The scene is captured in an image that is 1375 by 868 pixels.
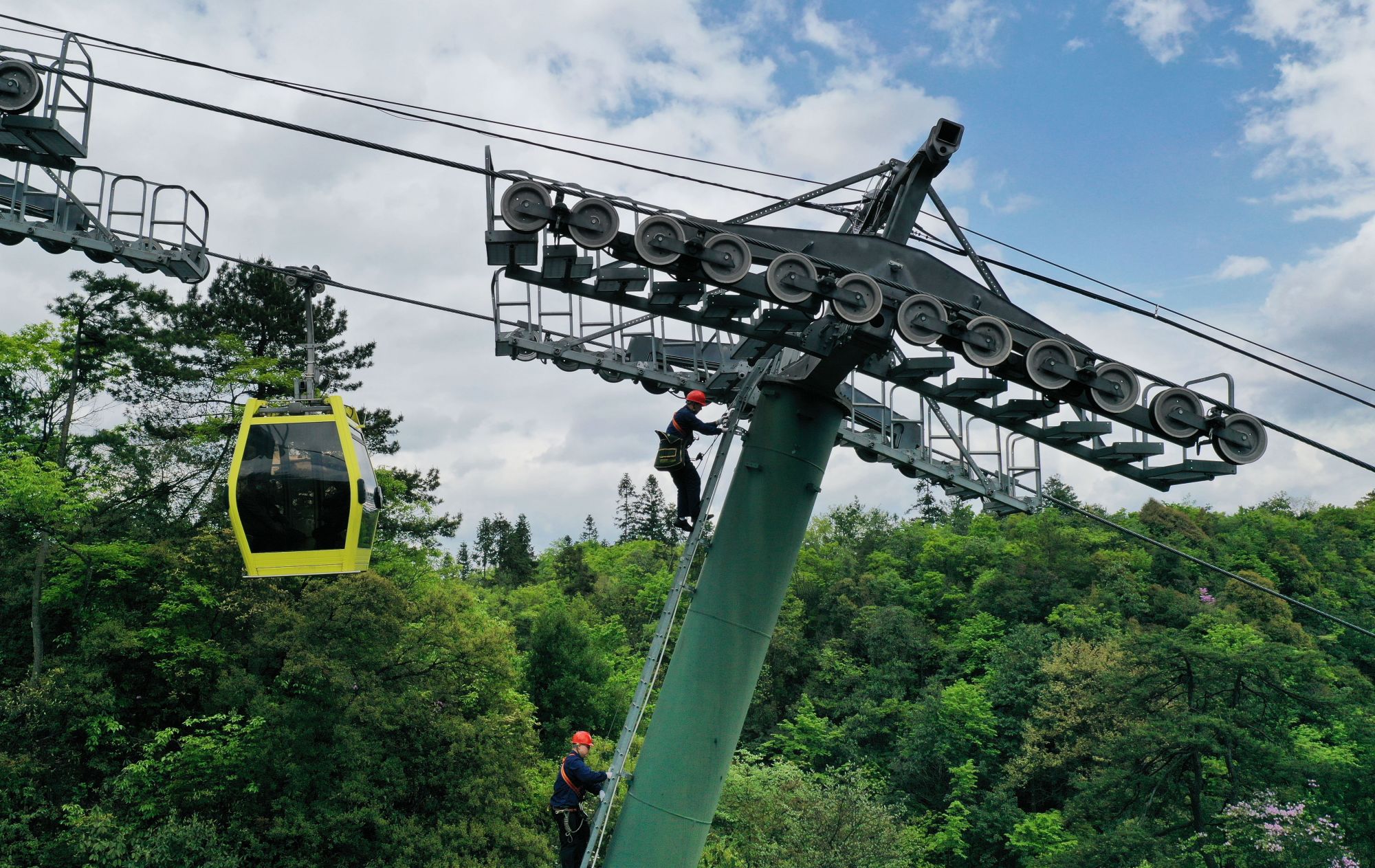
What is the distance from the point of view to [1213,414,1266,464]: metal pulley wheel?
8.16 m

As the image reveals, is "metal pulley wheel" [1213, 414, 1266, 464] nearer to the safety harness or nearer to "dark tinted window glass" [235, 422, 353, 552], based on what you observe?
the safety harness

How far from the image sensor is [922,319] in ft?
25.0

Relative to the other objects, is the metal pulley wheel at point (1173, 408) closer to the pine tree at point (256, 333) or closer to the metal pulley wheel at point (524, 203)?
the metal pulley wheel at point (524, 203)

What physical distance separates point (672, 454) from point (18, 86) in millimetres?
5615

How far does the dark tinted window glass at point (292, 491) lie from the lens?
933cm

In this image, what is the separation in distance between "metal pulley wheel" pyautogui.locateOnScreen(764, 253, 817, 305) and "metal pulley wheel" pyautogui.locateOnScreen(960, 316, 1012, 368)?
121 cm

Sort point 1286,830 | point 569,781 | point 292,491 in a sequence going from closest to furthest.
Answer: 1. point 569,781
2. point 292,491
3. point 1286,830

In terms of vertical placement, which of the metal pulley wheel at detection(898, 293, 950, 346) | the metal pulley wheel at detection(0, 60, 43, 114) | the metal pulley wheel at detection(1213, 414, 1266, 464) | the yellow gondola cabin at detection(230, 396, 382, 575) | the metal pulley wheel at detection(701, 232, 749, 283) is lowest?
the yellow gondola cabin at detection(230, 396, 382, 575)

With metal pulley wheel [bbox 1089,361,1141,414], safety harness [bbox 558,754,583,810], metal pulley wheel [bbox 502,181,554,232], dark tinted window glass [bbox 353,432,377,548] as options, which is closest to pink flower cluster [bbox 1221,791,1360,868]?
metal pulley wheel [bbox 1089,361,1141,414]

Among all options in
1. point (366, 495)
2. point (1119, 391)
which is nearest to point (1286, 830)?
point (1119, 391)

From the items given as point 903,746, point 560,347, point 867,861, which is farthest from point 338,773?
point 903,746

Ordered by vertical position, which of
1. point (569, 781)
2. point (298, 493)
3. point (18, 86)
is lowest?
point (569, 781)

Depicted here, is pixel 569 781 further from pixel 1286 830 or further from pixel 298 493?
pixel 1286 830

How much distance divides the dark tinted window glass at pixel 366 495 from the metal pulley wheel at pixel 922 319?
15.9 ft
